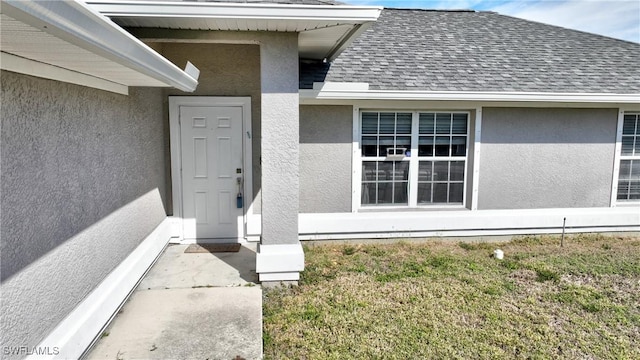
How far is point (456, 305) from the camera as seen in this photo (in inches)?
198

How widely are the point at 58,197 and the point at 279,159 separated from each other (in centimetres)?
256

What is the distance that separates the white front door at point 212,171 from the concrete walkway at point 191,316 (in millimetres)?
1006

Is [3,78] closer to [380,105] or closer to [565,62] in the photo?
[380,105]

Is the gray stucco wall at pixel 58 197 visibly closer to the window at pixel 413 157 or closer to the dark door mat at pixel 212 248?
the dark door mat at pixel 212 248

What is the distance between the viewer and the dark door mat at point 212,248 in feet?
22.7

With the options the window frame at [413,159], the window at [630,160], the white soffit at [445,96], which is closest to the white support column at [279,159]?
the white soffit at [445,96]

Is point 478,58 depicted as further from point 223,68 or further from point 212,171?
point 212,171

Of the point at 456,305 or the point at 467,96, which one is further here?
the point at 467,96

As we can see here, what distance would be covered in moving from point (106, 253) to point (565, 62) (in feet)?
30.3

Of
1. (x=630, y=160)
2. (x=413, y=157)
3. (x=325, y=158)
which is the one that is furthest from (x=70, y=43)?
(x=630, y=160)

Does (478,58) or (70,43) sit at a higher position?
(478,58)

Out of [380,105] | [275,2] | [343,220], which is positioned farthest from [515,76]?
[275,2]

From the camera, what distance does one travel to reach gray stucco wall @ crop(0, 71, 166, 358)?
287 centimetres

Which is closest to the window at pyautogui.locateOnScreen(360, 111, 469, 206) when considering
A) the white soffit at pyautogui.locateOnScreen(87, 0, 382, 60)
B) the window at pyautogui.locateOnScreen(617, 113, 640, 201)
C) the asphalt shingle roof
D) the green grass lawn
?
the asphalt shingle roof
